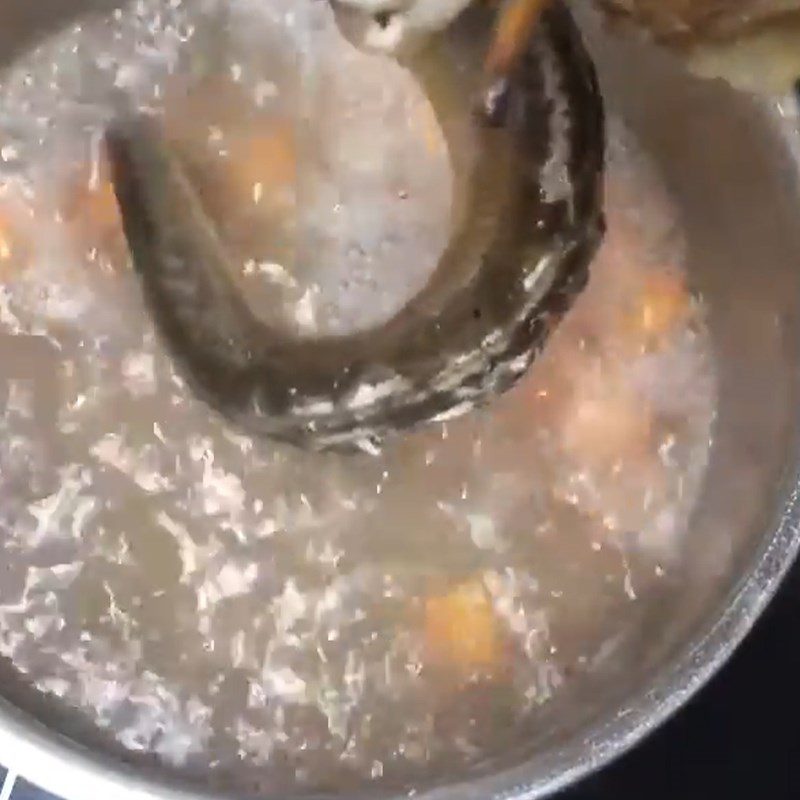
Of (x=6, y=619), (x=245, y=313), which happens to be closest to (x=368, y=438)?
(x=245, y=313)

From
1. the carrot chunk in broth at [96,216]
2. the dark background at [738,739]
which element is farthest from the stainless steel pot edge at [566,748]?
the carrot chunk in broth at [96,216]

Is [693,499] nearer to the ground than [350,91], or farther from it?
nearer to the ground

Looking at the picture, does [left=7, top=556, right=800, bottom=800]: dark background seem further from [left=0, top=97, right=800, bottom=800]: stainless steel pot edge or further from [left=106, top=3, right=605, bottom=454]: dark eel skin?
[left=106, top=3, right=605, bottom=454]: dark eel skin

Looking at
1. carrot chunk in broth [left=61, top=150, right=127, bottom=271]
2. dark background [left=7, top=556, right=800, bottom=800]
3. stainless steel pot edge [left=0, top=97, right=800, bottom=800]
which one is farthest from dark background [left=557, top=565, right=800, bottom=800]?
carrot chunk in broth [left=61, top=150, right=127, bottom=271]

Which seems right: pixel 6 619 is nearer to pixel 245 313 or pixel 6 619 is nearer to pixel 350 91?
pixel 245 313

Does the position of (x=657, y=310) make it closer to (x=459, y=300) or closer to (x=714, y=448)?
(x=714, y=448)

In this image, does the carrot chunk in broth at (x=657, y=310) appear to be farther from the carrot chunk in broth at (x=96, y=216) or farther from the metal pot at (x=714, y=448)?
the carrot chunk in broth at (x=96, y=216)
